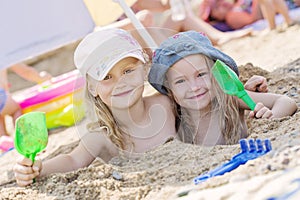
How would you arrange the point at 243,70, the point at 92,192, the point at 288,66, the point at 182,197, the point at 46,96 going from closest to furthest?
the point at 182,197, the point at 92,192, the point at 243,70, the point at 288,66, the point at 46,96

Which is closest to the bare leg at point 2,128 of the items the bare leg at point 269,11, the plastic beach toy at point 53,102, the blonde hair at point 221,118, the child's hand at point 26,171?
the plastic beach toy at point 53,102

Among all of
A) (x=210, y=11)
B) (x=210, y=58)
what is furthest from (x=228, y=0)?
(x=210, y=58)

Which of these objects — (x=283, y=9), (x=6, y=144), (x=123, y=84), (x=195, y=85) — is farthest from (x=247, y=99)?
(x=283, y=9)

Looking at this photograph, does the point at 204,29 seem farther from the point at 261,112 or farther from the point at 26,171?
the point at 26,171

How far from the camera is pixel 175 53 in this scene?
1.82 meters

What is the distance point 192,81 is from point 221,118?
0.47 feet

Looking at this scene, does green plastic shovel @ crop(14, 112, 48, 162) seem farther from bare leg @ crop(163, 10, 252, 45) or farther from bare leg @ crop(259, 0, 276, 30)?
bare leg @ crop(259, 0, 276, 30)

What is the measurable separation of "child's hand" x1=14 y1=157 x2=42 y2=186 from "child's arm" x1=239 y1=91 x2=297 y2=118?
607 millimetres

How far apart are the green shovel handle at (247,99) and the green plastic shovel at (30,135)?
0.55 metres

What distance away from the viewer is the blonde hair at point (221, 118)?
1829mm

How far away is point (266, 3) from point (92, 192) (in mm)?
2411

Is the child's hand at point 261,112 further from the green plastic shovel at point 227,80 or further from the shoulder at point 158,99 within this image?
the shoulder at point 158,99

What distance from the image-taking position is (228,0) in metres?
4.25

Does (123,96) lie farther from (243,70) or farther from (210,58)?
(243,70)
